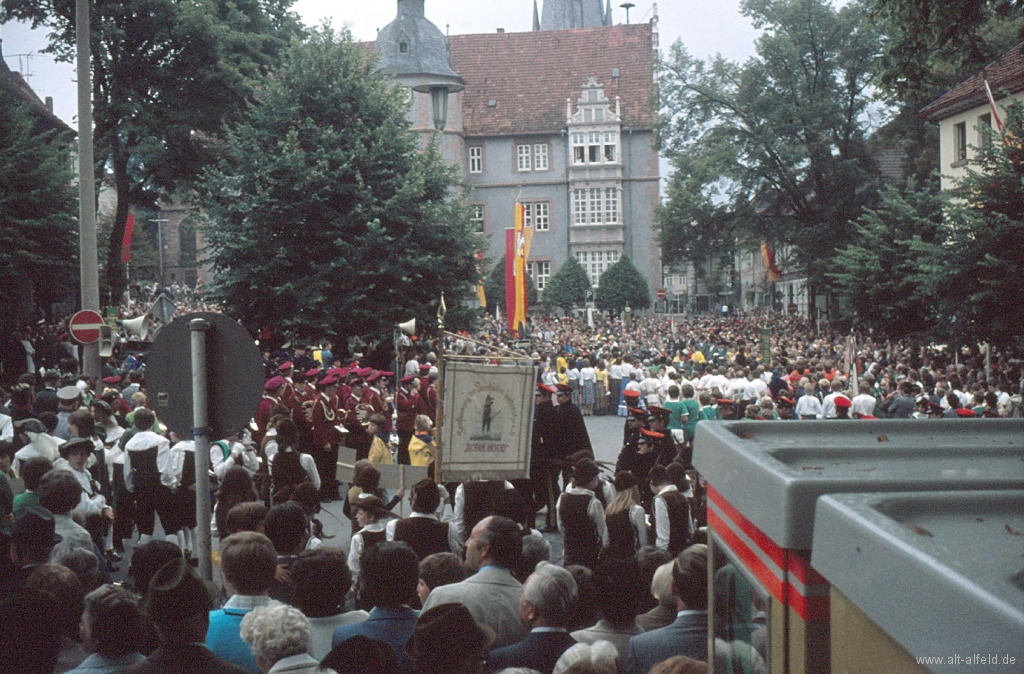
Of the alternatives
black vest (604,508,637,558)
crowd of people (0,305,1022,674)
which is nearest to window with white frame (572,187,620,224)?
crowd of people (0,305,1022,674)

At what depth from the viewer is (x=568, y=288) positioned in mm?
74688

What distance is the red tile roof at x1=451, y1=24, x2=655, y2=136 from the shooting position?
80.4 m

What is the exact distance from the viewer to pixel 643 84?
80375 millimetres

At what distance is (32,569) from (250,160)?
23823mm

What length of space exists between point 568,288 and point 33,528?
228 feet

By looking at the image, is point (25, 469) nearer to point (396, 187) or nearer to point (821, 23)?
point (396, 187)

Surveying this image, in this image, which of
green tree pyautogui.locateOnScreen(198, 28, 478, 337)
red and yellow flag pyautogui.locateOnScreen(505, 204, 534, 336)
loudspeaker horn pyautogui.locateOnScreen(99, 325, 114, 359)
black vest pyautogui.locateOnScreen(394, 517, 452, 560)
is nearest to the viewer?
black vest pyautogui.locateOnScreen(394, 517, 452, 560)

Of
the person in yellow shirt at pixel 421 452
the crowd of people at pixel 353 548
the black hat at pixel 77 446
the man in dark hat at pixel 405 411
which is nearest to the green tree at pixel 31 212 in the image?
the crowd of people at pixel 353 548

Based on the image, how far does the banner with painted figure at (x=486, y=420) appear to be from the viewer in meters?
9.17

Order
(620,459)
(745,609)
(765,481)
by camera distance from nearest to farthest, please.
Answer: (765,481)
(745,609)
(620,459)

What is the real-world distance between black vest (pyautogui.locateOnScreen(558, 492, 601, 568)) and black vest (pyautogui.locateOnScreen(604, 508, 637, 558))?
0.45 feet

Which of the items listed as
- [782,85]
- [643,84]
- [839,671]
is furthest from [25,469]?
[643,84]

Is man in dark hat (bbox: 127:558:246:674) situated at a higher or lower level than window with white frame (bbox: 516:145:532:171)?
lower

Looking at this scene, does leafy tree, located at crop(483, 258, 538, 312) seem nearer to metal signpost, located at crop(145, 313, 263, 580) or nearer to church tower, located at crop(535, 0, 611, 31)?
church tower, located at crop(535, 0, 611, 31)
